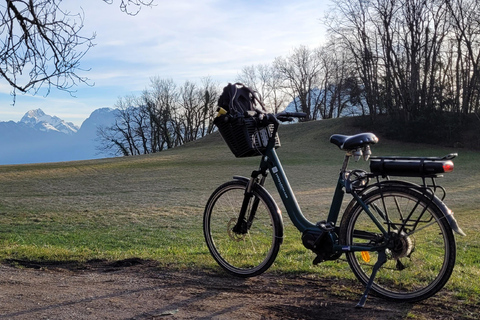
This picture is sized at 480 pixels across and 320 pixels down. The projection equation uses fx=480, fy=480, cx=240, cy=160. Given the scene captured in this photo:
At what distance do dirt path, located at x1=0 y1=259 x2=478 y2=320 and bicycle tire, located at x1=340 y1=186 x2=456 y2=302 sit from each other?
14 cm

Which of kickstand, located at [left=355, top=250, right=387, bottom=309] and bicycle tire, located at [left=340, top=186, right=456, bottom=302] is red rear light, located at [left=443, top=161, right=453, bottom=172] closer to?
bicycle tire, located at [left=340, top=186, right=456, bottom=302]

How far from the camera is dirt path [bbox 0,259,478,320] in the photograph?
3084mm

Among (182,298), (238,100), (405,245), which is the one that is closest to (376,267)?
(405,245)

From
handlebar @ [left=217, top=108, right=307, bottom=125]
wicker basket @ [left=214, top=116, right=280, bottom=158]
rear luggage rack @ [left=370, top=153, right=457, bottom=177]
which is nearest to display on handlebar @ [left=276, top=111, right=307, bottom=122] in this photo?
handlebar @ [left=217, top=108, right=307, bottom=125]

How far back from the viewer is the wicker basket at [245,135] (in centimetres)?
399

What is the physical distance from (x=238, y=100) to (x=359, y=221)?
4.76 feet

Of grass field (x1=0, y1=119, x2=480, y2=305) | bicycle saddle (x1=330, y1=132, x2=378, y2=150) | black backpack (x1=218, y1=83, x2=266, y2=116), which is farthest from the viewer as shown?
grass field (x1=0, y1=119, x2=480, y2=305)

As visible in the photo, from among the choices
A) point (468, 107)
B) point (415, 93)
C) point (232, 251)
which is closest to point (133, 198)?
point (232, 251)

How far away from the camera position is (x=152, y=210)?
46.0 feet

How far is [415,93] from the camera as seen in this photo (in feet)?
137

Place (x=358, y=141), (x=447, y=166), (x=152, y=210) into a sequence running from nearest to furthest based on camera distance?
1. (x=447, y=166)
2. (x=358, y=141)
3. (x=152, y=210)

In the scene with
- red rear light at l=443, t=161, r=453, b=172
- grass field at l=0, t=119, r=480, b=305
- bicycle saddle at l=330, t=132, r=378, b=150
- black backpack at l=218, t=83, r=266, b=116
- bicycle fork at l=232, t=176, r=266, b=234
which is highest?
black backpack at l=218, t=83, r=266, b=116

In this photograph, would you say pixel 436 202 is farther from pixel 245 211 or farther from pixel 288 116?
pixel 245 211

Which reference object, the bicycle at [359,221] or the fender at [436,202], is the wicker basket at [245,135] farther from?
the fender at [436,202]
